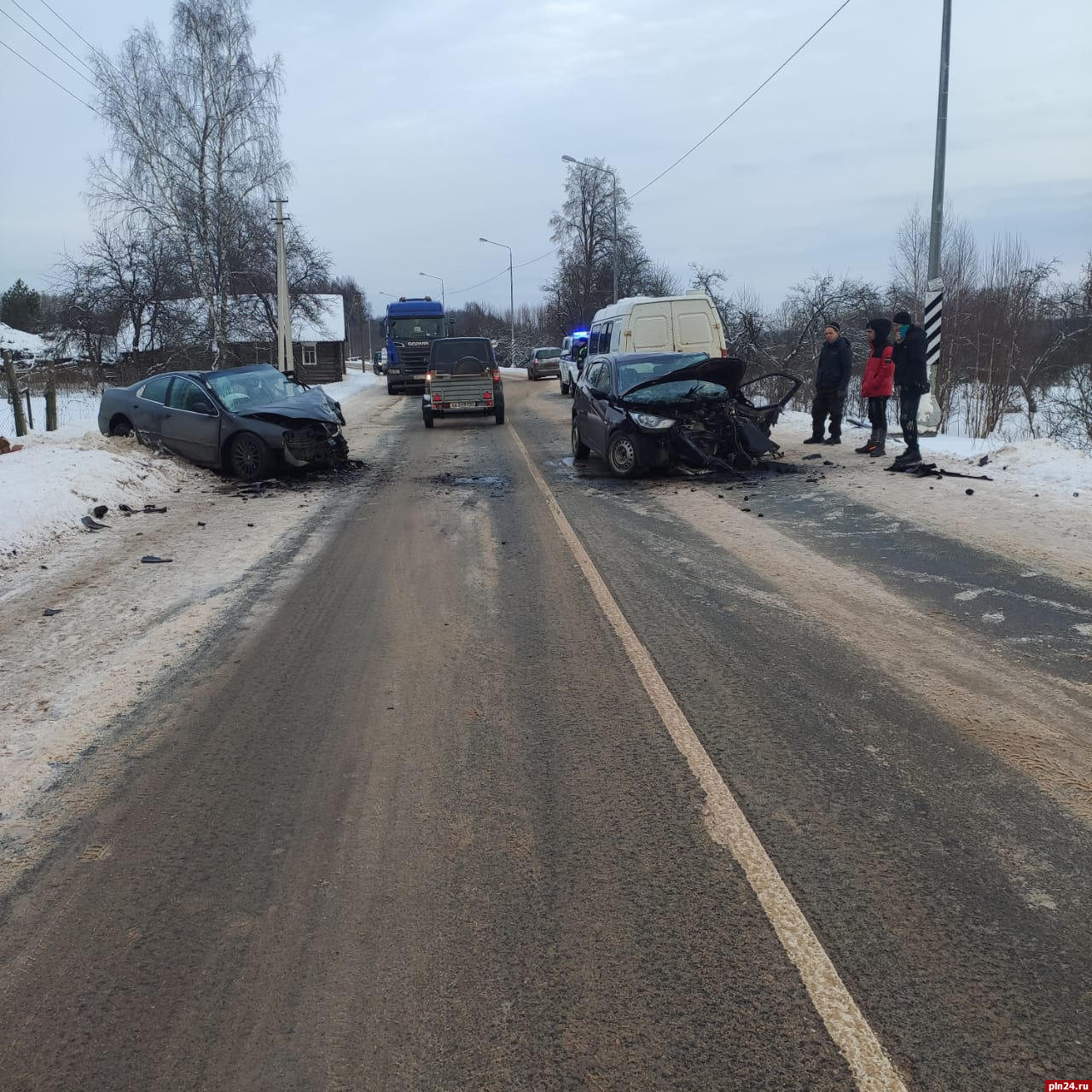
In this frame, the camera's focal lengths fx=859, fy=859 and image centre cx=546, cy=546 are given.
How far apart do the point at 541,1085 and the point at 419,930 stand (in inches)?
26.9

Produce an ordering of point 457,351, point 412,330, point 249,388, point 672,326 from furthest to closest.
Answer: point 412,330
point 457,351
point 672,326
point 249,388

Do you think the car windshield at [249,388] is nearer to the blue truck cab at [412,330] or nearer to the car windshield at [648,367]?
the car windshield at [648,367]

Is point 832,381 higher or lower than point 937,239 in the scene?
lower

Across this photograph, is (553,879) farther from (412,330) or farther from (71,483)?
(412,330)

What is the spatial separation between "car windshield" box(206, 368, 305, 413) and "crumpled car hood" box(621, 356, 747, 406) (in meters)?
5.44

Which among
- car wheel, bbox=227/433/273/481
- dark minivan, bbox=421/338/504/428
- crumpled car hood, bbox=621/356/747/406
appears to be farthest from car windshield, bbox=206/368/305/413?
dark minivan, bbox=421/338/504/428

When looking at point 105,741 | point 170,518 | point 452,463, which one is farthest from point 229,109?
point 105,741

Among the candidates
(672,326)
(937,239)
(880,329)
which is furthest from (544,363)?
(880,329)

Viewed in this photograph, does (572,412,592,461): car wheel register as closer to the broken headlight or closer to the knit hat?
the broken headlight

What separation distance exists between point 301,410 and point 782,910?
11.3 meters

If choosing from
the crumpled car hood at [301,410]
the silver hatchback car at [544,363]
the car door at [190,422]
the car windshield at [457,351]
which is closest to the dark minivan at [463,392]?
the car windshield at [457,351]

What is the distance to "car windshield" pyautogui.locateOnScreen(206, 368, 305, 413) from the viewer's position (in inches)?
490

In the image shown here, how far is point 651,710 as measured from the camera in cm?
408

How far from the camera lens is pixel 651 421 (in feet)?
36.7
